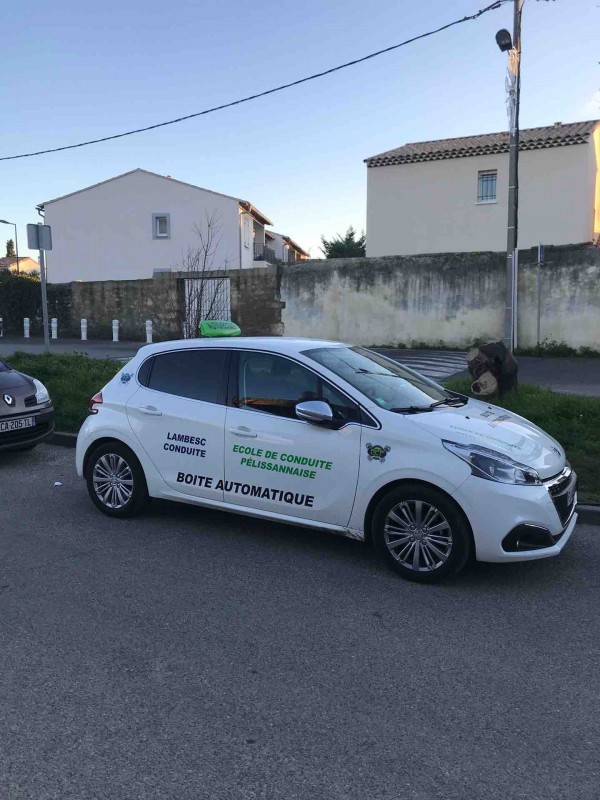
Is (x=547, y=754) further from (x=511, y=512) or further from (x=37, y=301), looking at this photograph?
(x=37, y=301)

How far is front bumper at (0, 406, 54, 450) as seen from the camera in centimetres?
758

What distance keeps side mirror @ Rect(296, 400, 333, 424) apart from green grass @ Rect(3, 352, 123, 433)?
528 centimetres

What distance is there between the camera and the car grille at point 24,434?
755 cm

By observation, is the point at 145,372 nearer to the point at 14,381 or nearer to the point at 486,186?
the point at 14,381

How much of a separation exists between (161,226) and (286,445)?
1499 inches

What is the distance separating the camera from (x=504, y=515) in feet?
13.6

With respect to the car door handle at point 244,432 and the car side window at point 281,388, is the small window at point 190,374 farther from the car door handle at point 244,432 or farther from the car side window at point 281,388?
the car door handle at point 244,432

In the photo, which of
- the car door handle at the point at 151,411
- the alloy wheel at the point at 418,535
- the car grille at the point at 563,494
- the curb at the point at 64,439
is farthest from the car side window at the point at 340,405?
the curb at the point at 64,439

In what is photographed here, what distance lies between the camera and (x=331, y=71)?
13305mm

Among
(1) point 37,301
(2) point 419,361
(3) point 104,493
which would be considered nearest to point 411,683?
(3) point 104,493

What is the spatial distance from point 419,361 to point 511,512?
11.5 meters

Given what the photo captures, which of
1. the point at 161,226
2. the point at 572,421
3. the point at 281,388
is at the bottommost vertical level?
the point at 572,421

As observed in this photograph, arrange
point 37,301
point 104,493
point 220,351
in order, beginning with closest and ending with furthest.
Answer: point 220,351 → point 104,493 → point 37,301

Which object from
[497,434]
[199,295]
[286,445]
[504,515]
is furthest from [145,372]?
[199,295]
